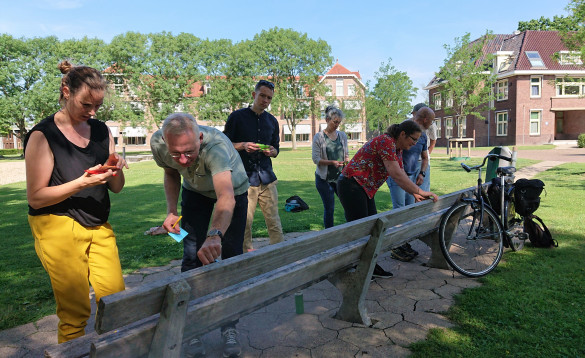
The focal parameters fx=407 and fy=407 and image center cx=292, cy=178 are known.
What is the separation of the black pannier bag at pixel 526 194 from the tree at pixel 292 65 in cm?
4200

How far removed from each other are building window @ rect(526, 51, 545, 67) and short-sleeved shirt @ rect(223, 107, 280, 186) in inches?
1651

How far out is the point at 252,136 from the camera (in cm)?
458

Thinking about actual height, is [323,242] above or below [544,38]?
below

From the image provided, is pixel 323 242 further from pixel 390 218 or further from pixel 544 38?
pixel 544 38

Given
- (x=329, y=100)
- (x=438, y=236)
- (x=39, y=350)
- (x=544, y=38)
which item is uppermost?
(x=544, y=38)

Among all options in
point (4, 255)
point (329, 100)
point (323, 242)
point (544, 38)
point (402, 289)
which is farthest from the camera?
point (329, 100)

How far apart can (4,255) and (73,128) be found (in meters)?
4.51

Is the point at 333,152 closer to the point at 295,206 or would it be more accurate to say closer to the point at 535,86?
the point at 295,206

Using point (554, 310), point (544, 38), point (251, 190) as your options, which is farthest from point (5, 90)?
point (544, 38)

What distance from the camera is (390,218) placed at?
3.33 metres

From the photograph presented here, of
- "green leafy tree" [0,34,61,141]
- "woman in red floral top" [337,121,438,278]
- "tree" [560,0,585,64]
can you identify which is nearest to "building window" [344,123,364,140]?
"green leafy tree" [0,34,61,141]

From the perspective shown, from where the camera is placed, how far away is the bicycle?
4465 mm

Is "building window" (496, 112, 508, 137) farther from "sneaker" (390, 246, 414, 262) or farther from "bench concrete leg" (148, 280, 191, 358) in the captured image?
"bench concrete leg" (148, 280, 191, 358)

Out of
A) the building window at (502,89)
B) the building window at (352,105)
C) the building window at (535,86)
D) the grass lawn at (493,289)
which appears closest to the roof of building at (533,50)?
the building window at (535,86)
